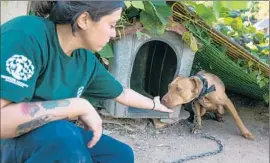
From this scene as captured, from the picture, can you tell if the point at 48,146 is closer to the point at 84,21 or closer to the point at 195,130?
the point at 84,21

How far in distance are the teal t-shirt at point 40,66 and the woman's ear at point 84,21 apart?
11 cm

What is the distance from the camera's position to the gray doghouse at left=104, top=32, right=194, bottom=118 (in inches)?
131

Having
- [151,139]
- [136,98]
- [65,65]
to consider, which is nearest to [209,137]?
[151,139]

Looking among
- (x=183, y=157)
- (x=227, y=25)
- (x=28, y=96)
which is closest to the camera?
(x=28, y=96)

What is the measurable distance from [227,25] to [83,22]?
2605mm

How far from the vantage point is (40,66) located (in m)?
1.60

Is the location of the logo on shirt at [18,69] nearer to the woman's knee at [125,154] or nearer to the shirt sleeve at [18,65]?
the shirt sleeve at [18,65]

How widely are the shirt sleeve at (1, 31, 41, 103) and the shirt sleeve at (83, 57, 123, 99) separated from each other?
0.47m

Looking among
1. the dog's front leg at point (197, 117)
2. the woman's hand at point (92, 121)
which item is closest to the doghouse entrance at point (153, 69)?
the dog's front leg at point (197, 117)

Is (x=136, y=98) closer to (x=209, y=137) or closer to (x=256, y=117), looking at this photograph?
(x=209, y=137)

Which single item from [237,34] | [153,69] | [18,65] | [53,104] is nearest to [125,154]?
[53,104]

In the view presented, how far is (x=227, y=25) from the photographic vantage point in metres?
4.05

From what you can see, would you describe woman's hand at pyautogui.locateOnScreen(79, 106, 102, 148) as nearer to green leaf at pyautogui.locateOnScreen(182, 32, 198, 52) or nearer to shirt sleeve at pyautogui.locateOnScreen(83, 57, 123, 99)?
shirt sleeve at pyautogui.locateOnScreen(83, 57, 123, 99)

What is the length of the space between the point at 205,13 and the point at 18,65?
1.98 m
